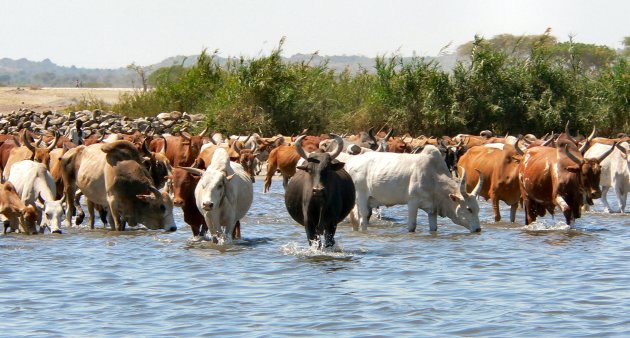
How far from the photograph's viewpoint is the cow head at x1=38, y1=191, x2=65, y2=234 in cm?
1695

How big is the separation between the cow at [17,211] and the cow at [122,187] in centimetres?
124

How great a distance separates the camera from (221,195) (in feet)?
49.5

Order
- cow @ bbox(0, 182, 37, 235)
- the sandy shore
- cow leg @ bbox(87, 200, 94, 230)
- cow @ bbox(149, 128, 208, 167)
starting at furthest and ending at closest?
the sandy shore → cow @ bbox(149, 128, 208, 167) → cow leg @ bbox(87, 200, 94, 230) → cow @ bbox(0, 182, 37, 235)

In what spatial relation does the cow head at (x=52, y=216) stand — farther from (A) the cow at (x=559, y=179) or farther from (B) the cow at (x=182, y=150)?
(B) the cow at (x=182, y=150)

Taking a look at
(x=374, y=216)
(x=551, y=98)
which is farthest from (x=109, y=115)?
(x=374, y=216)

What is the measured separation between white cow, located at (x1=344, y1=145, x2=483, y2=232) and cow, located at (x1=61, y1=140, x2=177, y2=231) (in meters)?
2.92

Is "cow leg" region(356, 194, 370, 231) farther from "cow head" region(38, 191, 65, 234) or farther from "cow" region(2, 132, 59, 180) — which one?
"cow" region(2, 132, 59, 180)

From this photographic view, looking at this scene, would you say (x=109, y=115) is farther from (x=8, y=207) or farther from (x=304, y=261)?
(x=304, y=261)

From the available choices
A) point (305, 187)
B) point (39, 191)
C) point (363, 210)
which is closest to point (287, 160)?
point (363, 210)

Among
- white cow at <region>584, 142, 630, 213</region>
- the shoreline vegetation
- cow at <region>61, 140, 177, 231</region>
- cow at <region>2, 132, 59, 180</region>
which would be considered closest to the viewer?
cow at <region>61, 140, 177, 231</region>

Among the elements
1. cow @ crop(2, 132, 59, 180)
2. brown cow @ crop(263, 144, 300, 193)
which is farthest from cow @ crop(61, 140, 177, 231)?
brown cow @ crop(263, 144, 300, 193)

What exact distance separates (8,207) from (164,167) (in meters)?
3.09

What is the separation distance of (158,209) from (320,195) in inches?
142

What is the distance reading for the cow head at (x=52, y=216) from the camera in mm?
16953
